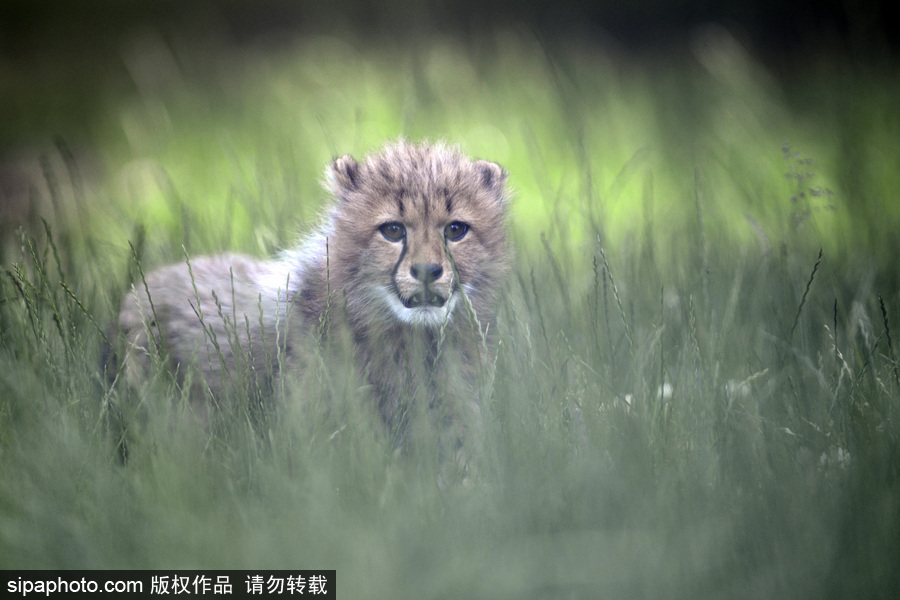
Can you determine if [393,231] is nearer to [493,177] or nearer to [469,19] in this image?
[493,177]

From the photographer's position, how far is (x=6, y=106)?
658cm

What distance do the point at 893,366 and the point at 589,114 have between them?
3439mm

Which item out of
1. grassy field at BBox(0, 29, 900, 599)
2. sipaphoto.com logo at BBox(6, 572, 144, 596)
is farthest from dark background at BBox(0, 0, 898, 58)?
sipaphoto.com logo at BBox(6, 572, 144, 596)

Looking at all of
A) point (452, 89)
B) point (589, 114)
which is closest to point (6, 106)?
point (452, 89)

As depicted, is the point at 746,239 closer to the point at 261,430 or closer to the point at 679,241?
the point at 679,241

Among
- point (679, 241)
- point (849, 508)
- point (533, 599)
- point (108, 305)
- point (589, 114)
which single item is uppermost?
point (589, 114)

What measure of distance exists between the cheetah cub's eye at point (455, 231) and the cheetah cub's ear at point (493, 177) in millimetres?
321

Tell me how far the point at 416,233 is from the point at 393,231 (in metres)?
0.12

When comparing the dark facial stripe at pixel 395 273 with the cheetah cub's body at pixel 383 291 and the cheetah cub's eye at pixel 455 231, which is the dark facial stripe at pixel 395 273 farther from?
the cheetah cub's eye at pixel 455 231

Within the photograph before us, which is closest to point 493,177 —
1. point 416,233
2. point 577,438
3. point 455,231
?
point 455,231

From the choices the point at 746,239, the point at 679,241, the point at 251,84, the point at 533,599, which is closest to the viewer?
the point at 533,599

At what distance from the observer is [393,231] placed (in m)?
2.94

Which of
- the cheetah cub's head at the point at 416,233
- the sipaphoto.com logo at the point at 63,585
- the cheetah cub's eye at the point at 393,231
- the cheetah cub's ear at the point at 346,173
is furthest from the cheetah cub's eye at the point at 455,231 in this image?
the sipaphoto.com logo at the point at 63,585

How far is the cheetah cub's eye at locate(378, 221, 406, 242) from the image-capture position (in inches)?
115
